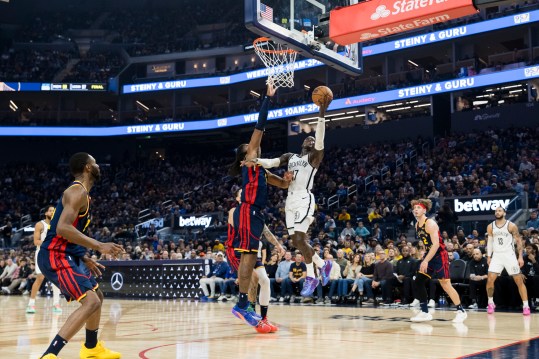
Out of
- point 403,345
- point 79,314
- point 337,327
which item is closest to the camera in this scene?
point 79,314

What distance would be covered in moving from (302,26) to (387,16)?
5.30ft

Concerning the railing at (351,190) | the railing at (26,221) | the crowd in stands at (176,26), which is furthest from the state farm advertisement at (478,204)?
the crowd in stands at (176,26)

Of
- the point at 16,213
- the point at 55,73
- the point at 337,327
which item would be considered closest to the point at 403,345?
the point at 337,327

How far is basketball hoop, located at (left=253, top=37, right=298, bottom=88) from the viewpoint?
10.8 m

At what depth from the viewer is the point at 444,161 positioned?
25781mm

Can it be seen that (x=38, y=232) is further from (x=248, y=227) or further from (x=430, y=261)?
(x=430, y=261)

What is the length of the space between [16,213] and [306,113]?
54.6 ft

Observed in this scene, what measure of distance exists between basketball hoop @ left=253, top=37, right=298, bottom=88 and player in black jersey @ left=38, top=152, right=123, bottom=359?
547 centimetres

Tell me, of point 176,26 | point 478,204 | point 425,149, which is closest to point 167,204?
point 425,149

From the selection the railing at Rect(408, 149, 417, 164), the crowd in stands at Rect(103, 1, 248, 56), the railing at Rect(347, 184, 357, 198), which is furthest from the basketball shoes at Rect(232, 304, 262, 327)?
the crowd in stands at Rect(103, 1, 248, 56)

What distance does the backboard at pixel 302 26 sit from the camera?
10.3m

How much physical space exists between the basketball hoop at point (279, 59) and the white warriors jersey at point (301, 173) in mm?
2539

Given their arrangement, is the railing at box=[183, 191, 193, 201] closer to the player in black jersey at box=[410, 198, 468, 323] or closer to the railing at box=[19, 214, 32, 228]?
the railing at box=[19, 214, 32, 228]

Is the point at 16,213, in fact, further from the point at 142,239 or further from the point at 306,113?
the point at 306,113
